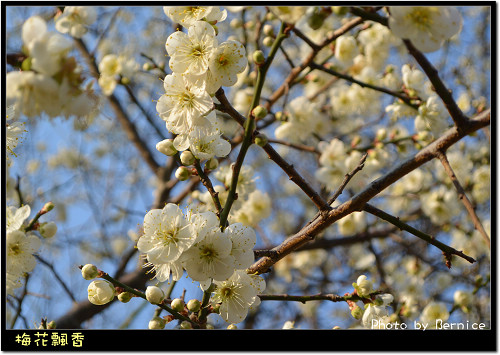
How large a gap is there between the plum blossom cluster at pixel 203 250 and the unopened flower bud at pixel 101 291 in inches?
6.1

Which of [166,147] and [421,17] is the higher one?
[421,17]

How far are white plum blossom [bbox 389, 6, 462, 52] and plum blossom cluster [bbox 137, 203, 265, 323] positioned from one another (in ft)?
2.22

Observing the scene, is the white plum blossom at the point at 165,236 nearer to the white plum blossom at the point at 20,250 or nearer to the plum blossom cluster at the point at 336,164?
the white plum blossom at the point at 20,250

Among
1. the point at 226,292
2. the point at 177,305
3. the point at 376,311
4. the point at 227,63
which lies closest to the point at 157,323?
the point at 177,305

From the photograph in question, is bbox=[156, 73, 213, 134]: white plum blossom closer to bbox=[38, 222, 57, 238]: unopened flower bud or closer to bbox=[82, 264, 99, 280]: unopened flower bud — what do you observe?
bbox=[82, 264, 99, 280]: unopened flower bud

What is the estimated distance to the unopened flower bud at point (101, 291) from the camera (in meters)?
1.33

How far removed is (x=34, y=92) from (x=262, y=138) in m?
0.54

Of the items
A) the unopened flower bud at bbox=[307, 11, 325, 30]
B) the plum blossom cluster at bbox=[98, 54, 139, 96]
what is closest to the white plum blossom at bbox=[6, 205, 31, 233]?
the unopened flower bud at bbox=[307, 11, 325, 30]

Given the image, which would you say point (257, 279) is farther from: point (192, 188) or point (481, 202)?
point (481, 202)

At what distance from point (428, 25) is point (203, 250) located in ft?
2.79

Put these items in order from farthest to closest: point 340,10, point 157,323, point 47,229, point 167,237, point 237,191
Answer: point 237,191 < point 47,229 < point 157,323 < point 167,237 < point 340,10

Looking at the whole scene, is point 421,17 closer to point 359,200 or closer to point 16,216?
point 359,200

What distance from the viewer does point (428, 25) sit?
4.25 ft

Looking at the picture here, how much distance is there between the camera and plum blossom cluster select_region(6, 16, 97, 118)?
95 cm
